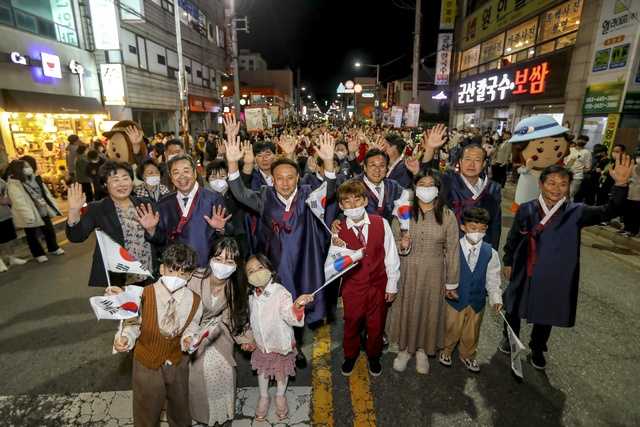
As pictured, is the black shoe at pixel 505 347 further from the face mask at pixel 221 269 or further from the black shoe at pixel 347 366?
the face mask at pixel 221 269

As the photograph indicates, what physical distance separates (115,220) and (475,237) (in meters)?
3.51

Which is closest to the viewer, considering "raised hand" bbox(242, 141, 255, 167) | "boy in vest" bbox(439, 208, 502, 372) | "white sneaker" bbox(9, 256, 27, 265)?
"boy in vest" bbox(439, 208, 502, 372)

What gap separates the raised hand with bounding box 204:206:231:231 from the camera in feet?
11.3

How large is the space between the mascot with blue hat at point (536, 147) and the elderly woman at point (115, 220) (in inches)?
160

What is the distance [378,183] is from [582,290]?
3.61 m

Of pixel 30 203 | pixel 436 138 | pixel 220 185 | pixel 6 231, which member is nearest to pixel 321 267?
pixel 220 185

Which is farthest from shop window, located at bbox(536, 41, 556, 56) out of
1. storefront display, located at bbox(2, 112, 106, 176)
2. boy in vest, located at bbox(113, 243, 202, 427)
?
storefront display, located at bbox(2, 112, 106, 176)

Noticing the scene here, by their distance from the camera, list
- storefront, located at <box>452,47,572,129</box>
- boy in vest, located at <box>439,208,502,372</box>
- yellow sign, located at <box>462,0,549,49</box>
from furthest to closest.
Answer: yellow sign, located at <box>462,0,549,49</box>, storefront, located at <box>452,47,572,129</box>, boy in vest, located at <box>439,208,502,372</box>

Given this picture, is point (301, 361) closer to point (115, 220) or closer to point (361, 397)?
point (361, 397)

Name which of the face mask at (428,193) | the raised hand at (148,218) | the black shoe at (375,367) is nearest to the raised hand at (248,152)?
the raised hand at (148,218)

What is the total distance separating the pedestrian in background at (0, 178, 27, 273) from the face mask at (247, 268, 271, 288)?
5624 mm

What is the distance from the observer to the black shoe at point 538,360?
3414 mm

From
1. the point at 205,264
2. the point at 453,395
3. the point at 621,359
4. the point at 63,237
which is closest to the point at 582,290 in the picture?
the point at 621,359

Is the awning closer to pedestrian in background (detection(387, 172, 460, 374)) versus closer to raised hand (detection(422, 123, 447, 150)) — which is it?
raised hand (detection(422, 123, 447, 150))
